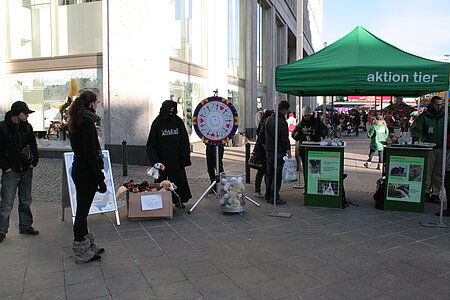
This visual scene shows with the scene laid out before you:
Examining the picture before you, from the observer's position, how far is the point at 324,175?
6973mm

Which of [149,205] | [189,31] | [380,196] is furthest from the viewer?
[189,31]

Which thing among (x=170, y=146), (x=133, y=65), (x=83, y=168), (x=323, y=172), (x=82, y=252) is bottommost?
(x=82, y=252)

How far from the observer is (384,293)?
3.71m

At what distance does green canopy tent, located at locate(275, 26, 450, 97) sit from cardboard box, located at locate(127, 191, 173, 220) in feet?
8.47

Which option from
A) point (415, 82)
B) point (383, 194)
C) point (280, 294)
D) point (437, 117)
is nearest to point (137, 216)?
point (280, 294)

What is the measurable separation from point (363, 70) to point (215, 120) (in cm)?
256

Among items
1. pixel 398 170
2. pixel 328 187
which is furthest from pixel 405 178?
pixel 328 187

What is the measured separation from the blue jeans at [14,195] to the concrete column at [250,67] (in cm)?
1607

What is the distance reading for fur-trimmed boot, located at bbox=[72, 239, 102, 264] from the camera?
173 inches

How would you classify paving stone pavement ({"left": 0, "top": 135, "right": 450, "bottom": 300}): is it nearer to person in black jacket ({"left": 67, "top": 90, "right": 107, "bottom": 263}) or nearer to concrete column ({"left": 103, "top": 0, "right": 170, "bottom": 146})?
person in black jacket ({"left": 67, "top": 90, "right": 107, "bottom": 263})

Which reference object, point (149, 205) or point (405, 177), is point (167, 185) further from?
point (405, 177)

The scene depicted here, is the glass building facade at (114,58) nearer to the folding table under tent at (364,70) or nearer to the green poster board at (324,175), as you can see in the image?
the green poster board at (324,175)

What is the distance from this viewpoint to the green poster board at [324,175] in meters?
6.87

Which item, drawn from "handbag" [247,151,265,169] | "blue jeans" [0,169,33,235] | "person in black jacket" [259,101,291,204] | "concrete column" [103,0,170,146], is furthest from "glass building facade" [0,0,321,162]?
"blue jeans" [0,169,33,235]
